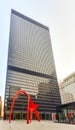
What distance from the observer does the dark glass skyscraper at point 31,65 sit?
89.8 m

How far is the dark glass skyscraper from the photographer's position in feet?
295

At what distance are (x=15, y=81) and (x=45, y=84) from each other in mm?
28675

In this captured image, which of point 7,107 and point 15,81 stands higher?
point 15,81

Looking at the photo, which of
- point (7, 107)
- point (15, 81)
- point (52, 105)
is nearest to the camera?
point (7, 107)

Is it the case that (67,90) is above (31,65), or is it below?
below

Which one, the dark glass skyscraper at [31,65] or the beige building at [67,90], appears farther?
the beige building at [67,90]

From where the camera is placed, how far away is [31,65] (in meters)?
104

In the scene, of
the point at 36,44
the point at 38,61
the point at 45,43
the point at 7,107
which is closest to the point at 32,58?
the point at 38,61

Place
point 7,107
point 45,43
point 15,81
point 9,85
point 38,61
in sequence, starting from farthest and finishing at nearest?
point 45,43
point 38,61
point 15,81
point 9,85
point 7,107

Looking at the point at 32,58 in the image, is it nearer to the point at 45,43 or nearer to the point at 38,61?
the point at 38,61

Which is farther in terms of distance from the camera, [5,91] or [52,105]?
[52,105]

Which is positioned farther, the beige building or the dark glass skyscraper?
the beige building

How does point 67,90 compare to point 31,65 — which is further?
point 67,90

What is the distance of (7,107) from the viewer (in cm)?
7550
